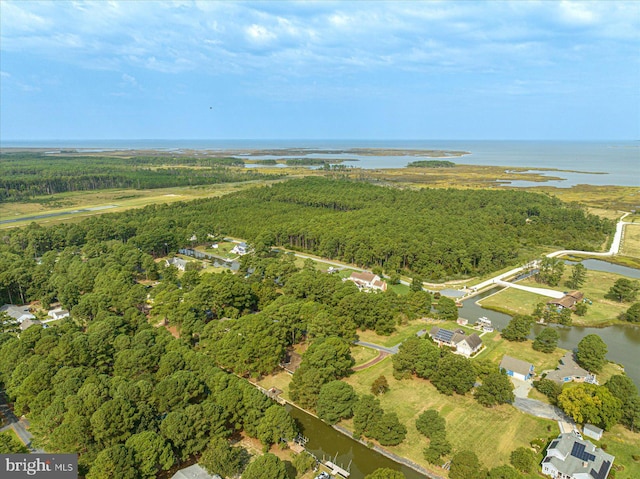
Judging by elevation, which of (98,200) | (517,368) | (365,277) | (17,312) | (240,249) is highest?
(98,200)

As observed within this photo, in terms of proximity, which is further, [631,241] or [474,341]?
[631,241]

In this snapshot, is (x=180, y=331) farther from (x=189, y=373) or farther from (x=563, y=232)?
(x=563, y=232)

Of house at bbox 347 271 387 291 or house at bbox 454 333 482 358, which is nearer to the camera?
house at bbox 454 333 482 358

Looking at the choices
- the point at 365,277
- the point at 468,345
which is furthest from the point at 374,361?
the point at 365,277

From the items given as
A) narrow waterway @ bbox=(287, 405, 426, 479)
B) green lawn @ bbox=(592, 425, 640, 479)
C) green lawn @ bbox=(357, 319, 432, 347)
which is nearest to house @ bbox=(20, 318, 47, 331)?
narrow waterway @ bbox=(287, 405, 426, 479)

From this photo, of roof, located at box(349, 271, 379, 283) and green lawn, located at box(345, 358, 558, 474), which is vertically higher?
roof, located at box(349, 271, 379, 283)

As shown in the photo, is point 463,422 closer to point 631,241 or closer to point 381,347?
point 381,347

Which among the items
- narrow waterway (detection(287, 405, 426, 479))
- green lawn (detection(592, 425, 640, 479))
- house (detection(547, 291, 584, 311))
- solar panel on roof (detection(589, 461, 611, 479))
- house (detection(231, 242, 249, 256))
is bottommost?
narrow waterway (detection(287, 405, 426, 479))

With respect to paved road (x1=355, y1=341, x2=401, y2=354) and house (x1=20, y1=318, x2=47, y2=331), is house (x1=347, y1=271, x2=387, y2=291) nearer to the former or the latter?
paved road (x1=355, y1=341, x2=401, y2=354)
